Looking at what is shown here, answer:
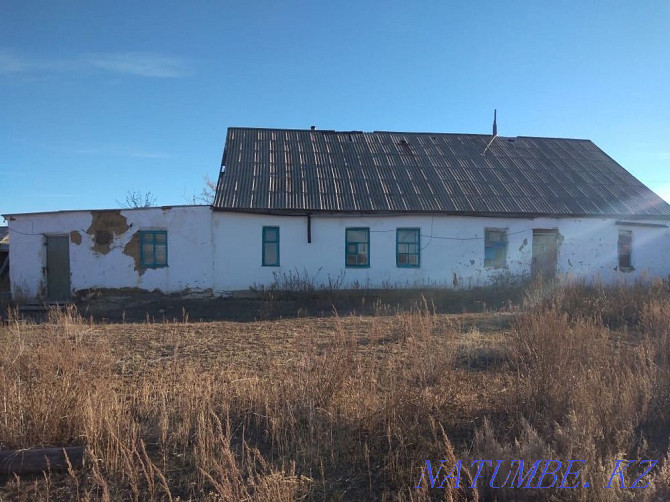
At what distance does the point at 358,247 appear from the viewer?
14.7 meters

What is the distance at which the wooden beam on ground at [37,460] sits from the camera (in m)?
3.44

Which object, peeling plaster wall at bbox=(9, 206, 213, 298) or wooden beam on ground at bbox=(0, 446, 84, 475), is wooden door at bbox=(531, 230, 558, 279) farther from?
wooden beam on ground at bbox=(0, 446, 84, 475)

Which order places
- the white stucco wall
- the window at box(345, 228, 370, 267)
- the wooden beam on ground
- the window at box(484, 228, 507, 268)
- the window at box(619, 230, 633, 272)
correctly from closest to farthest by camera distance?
the wooden beam on ground
the white stucco wall
the window at box(345, 228, 370, 267)
the window at box(484, 228, 507, 268)
the window at box(619, 230, 633, 272)

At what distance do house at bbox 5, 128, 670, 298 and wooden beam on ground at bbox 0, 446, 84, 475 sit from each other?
10.7 meters

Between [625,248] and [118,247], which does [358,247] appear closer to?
[118,247]

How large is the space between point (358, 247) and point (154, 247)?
6156 millimetres

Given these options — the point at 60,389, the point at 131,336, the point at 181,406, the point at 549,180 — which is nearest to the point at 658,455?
the point at 181,406

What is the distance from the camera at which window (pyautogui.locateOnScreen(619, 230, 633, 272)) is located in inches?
641

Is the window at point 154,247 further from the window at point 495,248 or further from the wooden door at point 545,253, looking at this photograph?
the wooden door at point 545,253

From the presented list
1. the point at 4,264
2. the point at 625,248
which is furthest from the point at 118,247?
the point at 625,248

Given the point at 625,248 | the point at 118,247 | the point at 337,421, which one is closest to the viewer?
the point at 337,421

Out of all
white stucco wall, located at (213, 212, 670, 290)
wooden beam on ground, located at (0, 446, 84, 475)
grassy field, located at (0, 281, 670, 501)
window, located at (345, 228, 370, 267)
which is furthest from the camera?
window, located at (345, 228, 370, 267)

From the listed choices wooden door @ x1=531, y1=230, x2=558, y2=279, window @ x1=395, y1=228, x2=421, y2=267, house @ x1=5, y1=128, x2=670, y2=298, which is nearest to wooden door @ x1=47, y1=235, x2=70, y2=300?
house @ x1=5, y1=128, x2=670, y2=298

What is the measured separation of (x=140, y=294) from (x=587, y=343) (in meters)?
12.3
